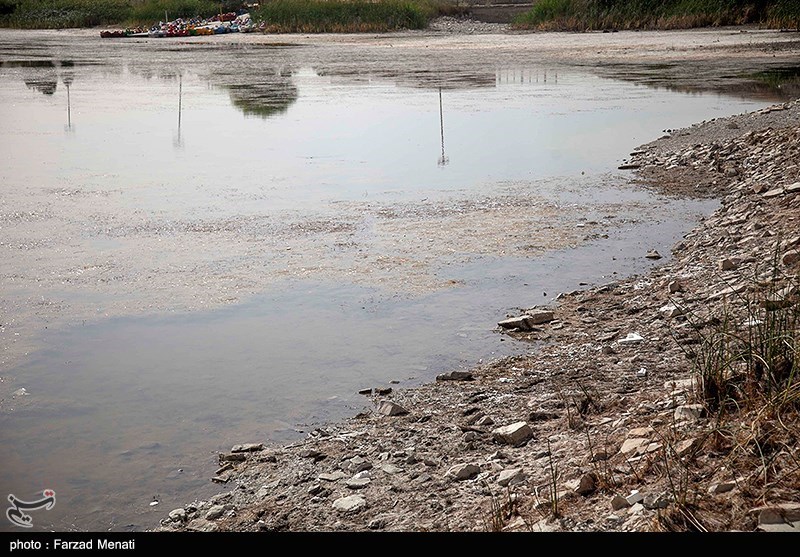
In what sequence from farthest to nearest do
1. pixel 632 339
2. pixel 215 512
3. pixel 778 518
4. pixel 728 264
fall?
pixel 728 264 < pixel 632 339 < pixel 215 512 < pixel 778 518

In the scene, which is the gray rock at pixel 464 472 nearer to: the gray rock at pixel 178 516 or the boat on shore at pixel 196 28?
the gray rock at pixel 178 516

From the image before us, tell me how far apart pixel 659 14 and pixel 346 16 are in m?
17.8

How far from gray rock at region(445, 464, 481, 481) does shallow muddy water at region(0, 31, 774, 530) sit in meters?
1.08

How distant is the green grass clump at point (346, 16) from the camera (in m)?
51.8

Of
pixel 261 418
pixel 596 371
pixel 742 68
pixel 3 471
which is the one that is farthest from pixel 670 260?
pixel 742 68

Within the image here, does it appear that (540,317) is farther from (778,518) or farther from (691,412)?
(778,518)

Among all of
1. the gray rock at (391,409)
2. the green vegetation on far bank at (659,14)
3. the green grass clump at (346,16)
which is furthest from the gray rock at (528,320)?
the green grass clump at (346,16)

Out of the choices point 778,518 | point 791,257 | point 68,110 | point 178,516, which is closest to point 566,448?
point 778,518

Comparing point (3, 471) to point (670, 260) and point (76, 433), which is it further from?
point (670, 260)

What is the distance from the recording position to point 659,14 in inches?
1614

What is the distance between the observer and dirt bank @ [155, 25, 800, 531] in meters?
3.56

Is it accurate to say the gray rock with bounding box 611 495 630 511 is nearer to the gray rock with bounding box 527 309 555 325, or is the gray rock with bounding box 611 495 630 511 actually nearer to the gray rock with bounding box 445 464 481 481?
the gray rock with bounding box 445 464 481 481

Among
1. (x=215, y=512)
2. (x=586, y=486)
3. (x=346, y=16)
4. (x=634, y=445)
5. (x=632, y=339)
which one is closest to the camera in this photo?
(x=586, y=486)
